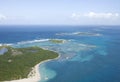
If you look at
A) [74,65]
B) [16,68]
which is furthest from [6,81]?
[74,65]

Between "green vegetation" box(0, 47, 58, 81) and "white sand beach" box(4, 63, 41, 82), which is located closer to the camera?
"white sand beach" box(4, 63, 41, 82)

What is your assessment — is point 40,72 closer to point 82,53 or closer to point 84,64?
point 84,64

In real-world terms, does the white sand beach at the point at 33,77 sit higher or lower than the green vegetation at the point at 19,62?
lower

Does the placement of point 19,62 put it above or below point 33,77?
above

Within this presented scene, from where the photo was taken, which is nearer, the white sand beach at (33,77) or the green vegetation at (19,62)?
the white sand beach at (33,77)

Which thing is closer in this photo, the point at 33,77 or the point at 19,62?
the point at 33,77

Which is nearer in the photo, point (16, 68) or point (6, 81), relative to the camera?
point (6, 81)

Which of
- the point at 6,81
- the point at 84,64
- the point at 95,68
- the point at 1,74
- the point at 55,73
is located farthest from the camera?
the point at 84,64

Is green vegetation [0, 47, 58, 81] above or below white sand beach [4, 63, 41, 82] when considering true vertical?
above
